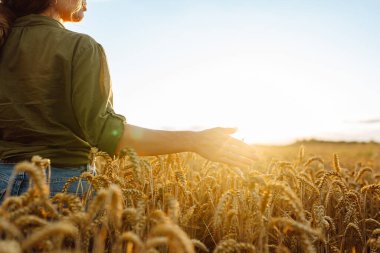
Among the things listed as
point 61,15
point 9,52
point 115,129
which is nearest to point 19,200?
point 115,129

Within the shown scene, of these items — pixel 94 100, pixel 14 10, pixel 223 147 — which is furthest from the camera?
pixel 14 10

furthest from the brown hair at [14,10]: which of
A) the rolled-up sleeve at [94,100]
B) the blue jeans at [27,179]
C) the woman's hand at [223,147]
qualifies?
the woman's hand at [223,147]

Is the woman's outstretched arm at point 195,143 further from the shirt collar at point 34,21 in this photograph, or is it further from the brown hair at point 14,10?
the brown hair at point 14,10

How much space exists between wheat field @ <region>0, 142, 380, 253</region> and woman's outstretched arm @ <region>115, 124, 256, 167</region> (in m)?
0.12

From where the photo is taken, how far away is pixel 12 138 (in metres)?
3.09

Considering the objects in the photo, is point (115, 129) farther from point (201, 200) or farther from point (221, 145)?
point (201, 200)

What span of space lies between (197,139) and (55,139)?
3.17 feet

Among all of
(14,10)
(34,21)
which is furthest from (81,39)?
(14,10)

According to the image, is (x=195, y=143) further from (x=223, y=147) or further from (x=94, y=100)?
(x=94, y=100)

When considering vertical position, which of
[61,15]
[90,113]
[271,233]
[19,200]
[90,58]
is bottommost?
[271,233]

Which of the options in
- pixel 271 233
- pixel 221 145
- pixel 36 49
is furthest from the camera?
pixel 271 233

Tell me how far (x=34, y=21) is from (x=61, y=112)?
26.2 inches

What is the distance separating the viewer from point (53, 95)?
3004mm

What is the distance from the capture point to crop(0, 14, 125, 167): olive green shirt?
2.89 m
